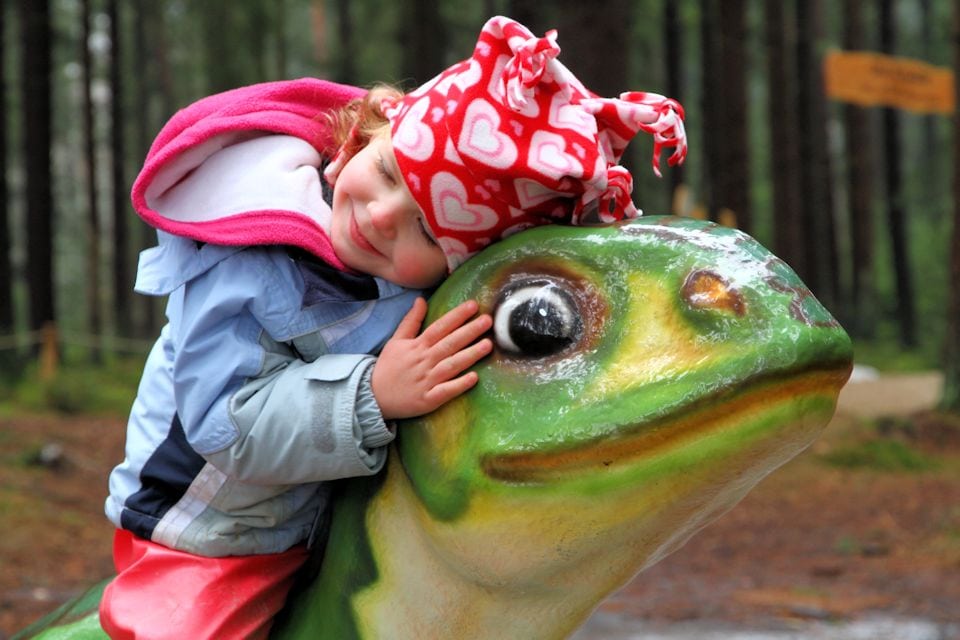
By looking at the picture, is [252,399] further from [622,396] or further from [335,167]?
[622,396]

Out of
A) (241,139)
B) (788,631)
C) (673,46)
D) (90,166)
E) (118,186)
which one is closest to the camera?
(241,139)

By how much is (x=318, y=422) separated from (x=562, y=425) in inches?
15.7

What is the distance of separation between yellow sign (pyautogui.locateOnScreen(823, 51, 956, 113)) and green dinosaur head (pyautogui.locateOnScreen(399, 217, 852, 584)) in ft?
30.0

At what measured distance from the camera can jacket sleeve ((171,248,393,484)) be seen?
74.6 inches

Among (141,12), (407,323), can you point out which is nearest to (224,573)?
(407,323)

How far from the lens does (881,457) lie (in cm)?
928

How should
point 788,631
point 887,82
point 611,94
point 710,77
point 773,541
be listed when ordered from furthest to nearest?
point 710,77
point 887,82
point 773,541
point 611,94
point 788,631

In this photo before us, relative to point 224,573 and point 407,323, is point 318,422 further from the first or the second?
point 224,573

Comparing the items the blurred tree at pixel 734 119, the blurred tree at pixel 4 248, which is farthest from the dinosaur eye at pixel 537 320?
the blurred tree at pixel 4 248

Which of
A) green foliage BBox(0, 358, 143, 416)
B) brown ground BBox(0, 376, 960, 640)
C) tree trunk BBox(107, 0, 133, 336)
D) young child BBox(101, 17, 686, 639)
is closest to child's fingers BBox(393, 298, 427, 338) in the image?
young child BBox(101, 17, 686, 639)

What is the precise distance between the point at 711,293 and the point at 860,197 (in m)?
18.2

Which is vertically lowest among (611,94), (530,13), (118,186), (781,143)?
(118,186)

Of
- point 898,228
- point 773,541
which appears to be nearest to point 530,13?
point 773,541

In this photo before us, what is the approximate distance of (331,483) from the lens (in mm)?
2127
